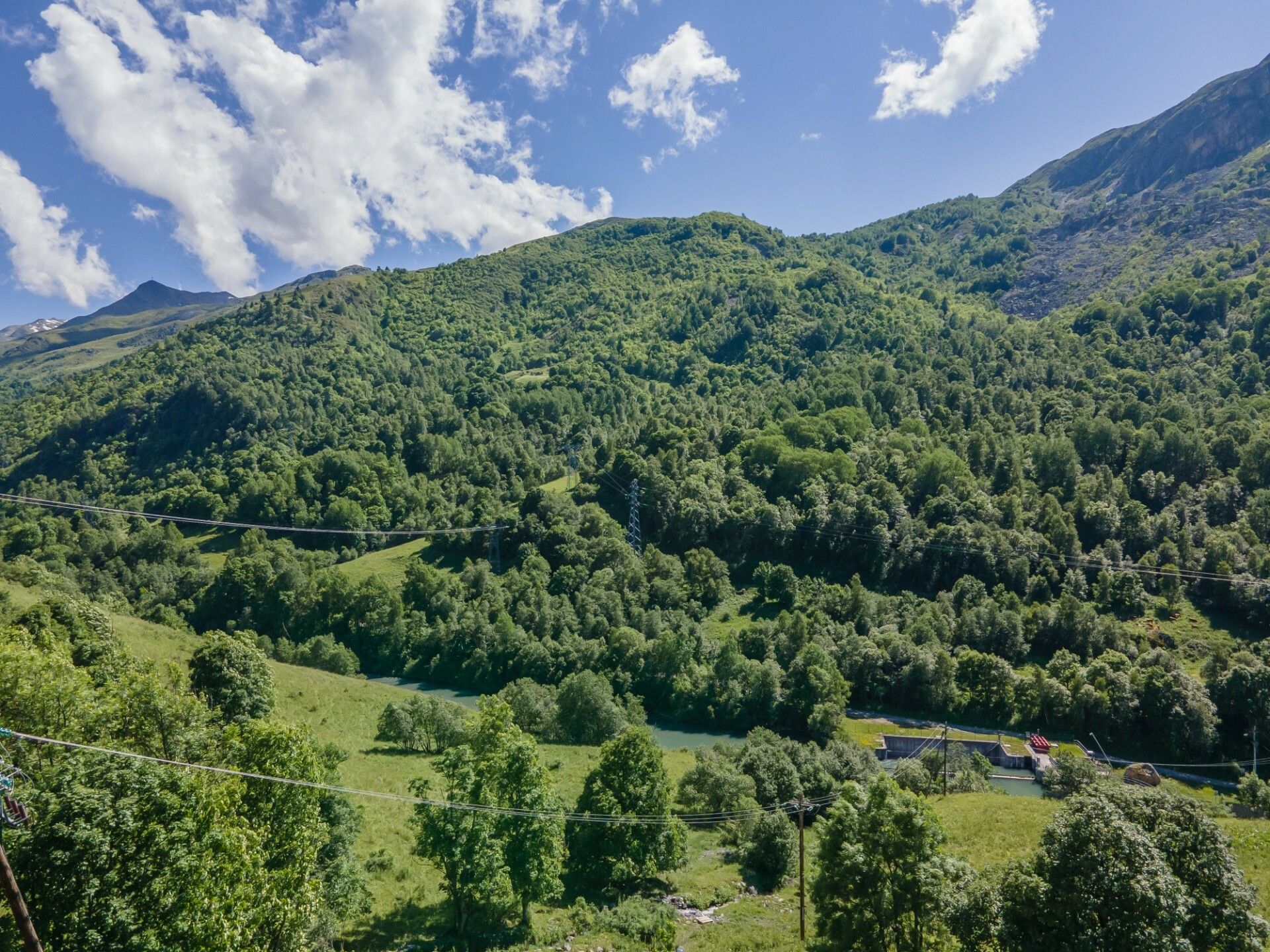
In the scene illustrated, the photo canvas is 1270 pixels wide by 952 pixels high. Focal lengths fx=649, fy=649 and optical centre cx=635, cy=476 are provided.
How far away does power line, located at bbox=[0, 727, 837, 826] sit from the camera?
16016mm

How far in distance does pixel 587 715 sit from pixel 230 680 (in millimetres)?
30764

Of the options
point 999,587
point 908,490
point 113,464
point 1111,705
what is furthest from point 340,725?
point 113,464

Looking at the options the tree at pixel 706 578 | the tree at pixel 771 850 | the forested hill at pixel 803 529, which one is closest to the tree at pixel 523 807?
the tree at pixel 771 850

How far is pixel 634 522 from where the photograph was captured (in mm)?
102250

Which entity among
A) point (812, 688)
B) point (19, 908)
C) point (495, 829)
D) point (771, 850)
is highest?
point (19, 908)

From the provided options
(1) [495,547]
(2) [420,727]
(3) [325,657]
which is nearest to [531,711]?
(2) [420,727]

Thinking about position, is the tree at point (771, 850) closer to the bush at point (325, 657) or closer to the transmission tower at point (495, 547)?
the bush at point (325, 657)

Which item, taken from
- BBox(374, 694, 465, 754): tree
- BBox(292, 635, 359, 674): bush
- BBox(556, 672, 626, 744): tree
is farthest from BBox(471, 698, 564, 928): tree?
BBox(292, 635, 359, 674): bush

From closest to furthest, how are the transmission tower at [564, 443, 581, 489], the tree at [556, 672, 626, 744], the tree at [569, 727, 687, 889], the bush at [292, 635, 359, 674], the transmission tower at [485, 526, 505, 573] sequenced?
the tree at [569, 727, 687, 889], the tree at [556, 672, 626, 744], the bush at [292, 635, 359, 674], the transmission tower at [485, 526, 505, 573], the transmission tower at [564, 443, 581, 489]

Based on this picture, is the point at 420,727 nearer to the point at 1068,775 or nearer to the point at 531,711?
the point at 531,711

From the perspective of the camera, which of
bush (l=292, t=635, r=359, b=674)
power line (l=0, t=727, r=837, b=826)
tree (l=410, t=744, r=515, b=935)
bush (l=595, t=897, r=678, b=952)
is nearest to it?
power line (l=0, t=727, r=837, b=826)

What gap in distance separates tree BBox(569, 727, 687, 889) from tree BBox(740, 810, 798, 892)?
444cm

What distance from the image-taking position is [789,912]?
2953 centimetres

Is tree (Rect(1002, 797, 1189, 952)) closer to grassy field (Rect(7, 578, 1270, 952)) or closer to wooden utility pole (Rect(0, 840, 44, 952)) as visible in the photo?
grassy field (Rect(7, 578, 1270, 952))
